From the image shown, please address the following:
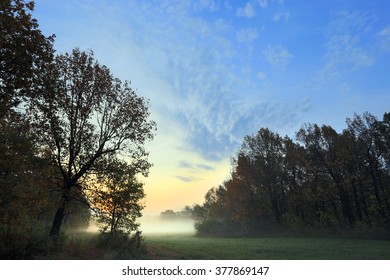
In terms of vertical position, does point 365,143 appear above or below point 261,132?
below

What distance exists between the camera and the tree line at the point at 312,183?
46344 mm

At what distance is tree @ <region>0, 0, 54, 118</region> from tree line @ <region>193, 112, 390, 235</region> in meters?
46.3

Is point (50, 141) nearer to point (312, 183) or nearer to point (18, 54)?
point (18, 54)

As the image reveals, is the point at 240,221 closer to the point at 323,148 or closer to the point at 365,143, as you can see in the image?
the point at 323,148

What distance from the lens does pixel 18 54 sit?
16047 millimetres

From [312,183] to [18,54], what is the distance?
53.9m

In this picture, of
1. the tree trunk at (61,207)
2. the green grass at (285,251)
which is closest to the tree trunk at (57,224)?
the tree trunk at (61,207)

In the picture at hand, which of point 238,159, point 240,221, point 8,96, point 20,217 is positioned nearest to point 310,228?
point 240,221

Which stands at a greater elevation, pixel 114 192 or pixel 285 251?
pixel 114 192

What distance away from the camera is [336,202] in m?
54.7

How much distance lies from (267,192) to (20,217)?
53.2 m

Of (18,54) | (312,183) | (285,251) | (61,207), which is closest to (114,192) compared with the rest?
(61,207)

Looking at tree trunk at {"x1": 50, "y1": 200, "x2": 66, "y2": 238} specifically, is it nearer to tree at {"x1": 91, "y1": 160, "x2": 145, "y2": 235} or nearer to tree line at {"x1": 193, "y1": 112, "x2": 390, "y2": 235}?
tree at {"x1": 91, "y1": 160, "x2": 145, "y2": 235}

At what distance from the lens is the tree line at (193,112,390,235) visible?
46.3 meters
